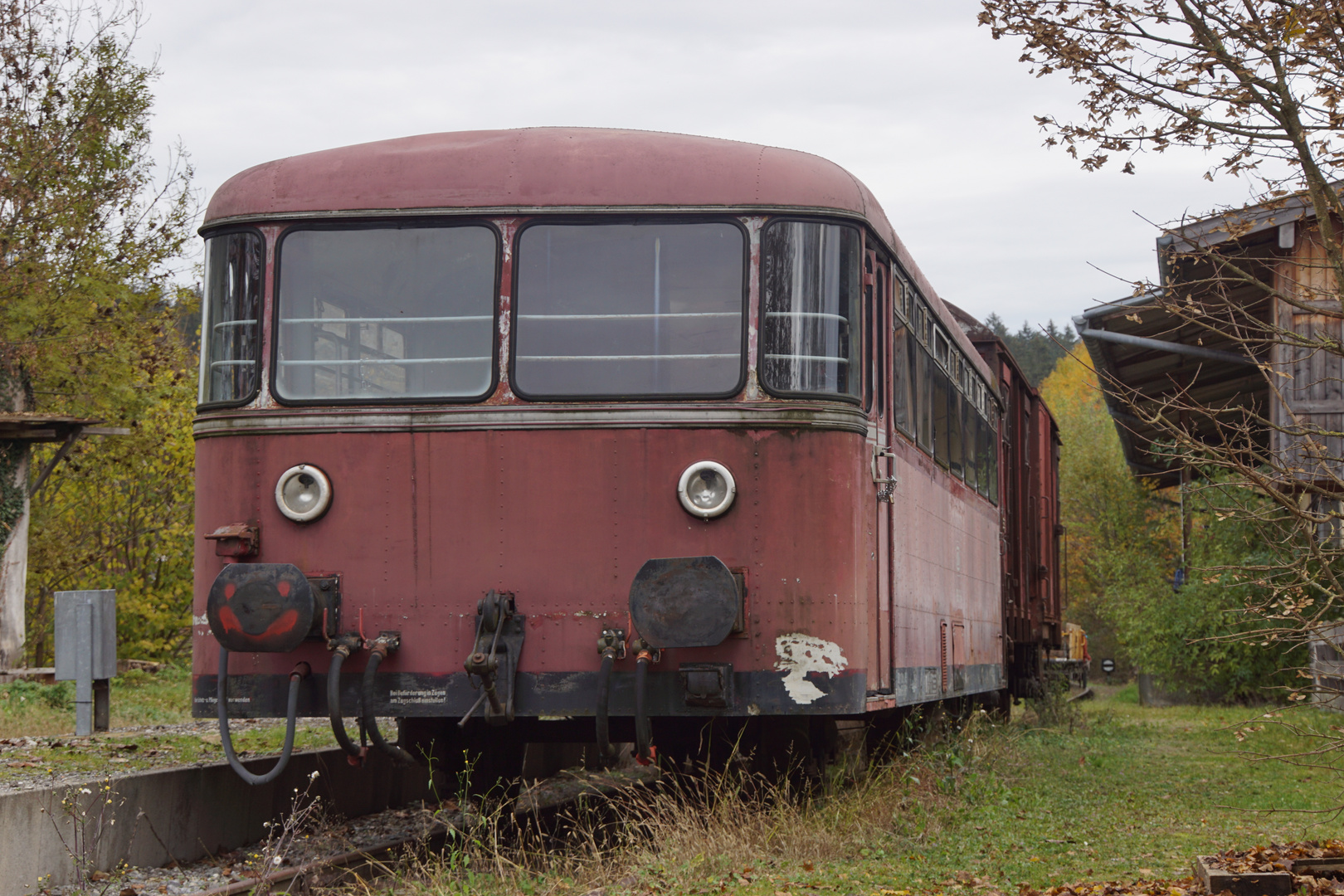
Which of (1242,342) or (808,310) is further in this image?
(808,310)

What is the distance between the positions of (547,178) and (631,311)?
2.52ft

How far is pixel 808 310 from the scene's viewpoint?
274 inches

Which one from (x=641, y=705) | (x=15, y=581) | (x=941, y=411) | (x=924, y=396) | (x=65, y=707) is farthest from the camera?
(x=15, y=581)

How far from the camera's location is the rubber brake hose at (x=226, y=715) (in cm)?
669

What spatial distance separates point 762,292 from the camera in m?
6.91

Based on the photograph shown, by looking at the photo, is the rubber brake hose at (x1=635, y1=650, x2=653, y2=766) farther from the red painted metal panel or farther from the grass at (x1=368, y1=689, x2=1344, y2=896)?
the grass at (x1=368, y1=689, x2=1344, y2=896)

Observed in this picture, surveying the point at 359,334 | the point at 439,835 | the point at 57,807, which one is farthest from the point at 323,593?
the point at 439,835

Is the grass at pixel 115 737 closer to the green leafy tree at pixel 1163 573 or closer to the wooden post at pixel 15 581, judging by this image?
the wooden post at pixel 15 581

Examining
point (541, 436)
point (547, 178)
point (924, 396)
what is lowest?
point (541, 436)

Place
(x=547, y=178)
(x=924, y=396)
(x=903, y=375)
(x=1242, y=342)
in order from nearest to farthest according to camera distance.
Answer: (x=1242, y=342)
(x=547, y=178)
(x=903, y=375)
(x=924, y=396)

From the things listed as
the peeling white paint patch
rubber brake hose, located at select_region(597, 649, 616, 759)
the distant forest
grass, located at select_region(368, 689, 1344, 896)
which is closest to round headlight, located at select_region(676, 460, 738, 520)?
the peeling white paint patch

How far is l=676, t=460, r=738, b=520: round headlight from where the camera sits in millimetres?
6730

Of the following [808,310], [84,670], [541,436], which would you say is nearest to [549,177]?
[541,436]

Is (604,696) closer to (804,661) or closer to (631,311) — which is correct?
(804,661)
